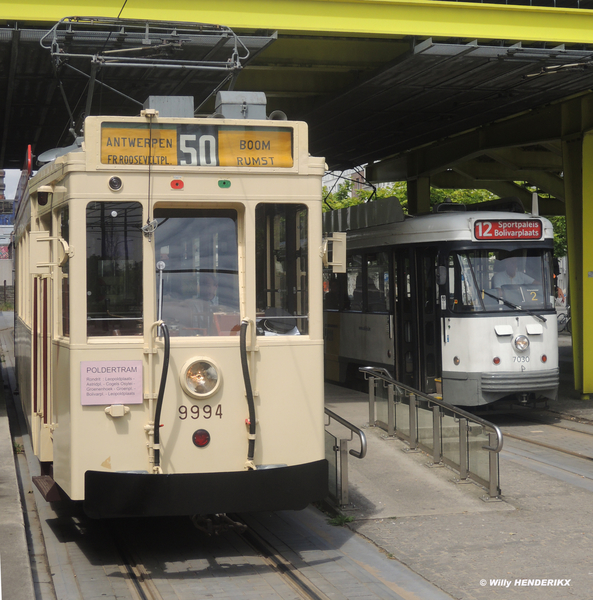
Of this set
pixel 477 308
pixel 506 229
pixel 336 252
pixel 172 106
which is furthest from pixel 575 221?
pixel 172 106

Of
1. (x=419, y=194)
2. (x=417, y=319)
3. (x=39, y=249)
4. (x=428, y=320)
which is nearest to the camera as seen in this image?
(x=39, y=249)

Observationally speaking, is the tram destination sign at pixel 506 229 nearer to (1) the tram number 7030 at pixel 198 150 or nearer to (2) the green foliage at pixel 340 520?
(2) the green foliage at pixel 340 520

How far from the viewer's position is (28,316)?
29.8 ft

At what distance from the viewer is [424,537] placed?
7418 millimetres

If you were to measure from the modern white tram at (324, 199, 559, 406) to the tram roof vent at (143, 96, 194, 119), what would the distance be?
7.12 meters

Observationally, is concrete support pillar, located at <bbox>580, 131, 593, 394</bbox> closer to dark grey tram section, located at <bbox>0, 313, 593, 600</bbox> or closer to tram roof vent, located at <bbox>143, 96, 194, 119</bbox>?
dark grey tram section, located at <bbox>0, 313, 593, 600</bbox>

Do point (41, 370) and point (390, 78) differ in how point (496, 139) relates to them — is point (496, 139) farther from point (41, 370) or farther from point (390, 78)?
point (41, 370)

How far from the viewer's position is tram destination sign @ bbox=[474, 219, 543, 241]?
513 inches

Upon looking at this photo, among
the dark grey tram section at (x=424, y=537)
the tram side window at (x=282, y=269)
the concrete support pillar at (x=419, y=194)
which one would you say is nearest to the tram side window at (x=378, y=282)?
the dark grey tram section at (x=424, y=537)

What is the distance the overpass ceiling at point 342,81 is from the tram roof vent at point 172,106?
4.46m

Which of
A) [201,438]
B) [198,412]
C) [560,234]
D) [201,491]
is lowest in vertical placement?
[201,491]

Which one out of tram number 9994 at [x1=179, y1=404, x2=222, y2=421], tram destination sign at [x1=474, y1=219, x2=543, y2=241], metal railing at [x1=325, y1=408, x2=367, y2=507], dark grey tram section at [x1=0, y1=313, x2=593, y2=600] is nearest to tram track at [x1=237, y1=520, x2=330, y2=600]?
dark grey tram section at [x1=0, y1=313, x2=593, y2=600]

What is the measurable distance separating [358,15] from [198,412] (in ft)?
26.2

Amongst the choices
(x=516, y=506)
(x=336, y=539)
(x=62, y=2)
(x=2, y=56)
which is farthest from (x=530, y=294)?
(x=2, y=56)
